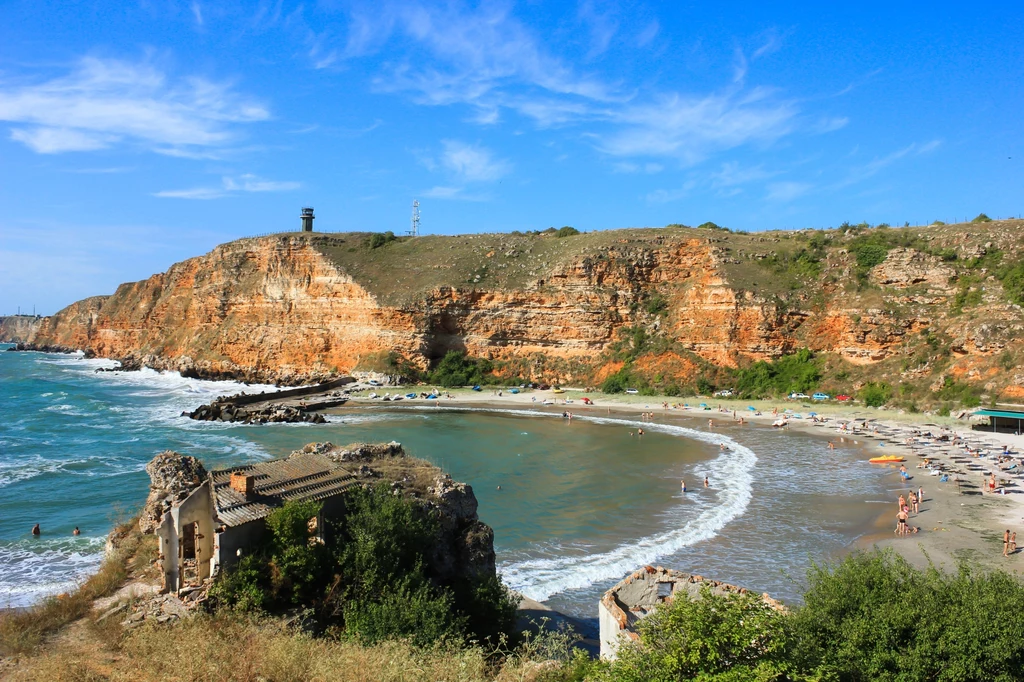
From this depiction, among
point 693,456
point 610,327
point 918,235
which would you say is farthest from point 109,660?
point 918,235

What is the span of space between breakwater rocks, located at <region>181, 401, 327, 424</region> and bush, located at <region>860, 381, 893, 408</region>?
128 ft

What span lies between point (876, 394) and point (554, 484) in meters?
31.5

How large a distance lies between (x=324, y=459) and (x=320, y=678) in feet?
19.0

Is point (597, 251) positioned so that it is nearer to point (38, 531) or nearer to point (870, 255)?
point (870, 255)

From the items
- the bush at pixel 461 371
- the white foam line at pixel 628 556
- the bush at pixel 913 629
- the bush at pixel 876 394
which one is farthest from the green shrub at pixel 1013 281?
the bush at pixel 913 629

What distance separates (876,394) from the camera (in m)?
46.3

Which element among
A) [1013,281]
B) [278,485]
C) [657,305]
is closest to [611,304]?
[657,305]

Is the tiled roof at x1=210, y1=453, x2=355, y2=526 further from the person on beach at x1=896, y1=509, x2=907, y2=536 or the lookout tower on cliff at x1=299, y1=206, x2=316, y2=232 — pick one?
the lookout tower on cliff at x1=299, y1=206, x2=316, y2=232

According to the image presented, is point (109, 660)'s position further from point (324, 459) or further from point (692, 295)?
point (692, 295)

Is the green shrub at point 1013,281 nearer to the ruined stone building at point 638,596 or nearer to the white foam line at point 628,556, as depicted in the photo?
the white foam line at point 628,556

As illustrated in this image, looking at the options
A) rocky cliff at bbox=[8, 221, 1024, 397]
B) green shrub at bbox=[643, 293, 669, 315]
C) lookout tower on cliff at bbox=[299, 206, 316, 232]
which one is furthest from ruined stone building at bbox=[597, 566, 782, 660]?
lookout tower on cliff at bbox=[299, 206, 316, 232]

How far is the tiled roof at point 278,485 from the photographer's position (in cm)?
988

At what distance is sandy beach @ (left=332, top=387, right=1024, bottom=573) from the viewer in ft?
62.2

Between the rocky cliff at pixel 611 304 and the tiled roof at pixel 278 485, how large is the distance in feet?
144
